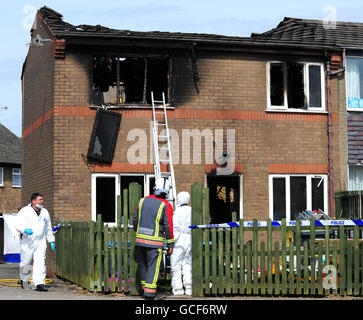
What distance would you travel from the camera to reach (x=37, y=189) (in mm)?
17891

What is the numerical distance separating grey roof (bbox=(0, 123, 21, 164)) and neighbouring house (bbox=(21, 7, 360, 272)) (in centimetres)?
2648

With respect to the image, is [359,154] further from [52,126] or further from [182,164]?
[52,126]

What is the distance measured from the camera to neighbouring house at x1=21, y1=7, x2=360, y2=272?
52.7 feet

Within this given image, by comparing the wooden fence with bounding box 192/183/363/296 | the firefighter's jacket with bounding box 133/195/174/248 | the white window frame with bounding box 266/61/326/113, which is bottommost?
the wooden fence with bounding box 192/183/363/296

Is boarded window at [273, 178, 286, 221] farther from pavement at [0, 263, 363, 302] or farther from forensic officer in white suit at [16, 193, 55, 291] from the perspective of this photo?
forensic officer in white suit at [16, 193, 55, 291]

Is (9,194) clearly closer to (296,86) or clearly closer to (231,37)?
(231,37)

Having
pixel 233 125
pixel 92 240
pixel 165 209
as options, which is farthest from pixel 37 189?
pixel 165 209

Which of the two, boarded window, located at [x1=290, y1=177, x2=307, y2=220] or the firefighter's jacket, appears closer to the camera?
the firefighter's jacket

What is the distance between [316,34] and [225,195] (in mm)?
5700

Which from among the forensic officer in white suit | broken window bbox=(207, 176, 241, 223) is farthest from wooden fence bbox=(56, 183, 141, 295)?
broken window bbox=(207, 176, 241, 223)

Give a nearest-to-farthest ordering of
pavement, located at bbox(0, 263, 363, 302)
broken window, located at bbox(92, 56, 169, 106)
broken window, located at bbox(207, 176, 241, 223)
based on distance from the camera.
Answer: pavement, located at bbox(0, 263, 363, 302) < broken window, located at bbox(92, 56, 169, 106) < broken window, located at bbox(207, 176, 241, 223)

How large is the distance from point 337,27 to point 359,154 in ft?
14.5

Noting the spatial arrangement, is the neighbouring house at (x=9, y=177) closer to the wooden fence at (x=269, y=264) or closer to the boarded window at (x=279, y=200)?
the boarded window at (x=279, y=200)
